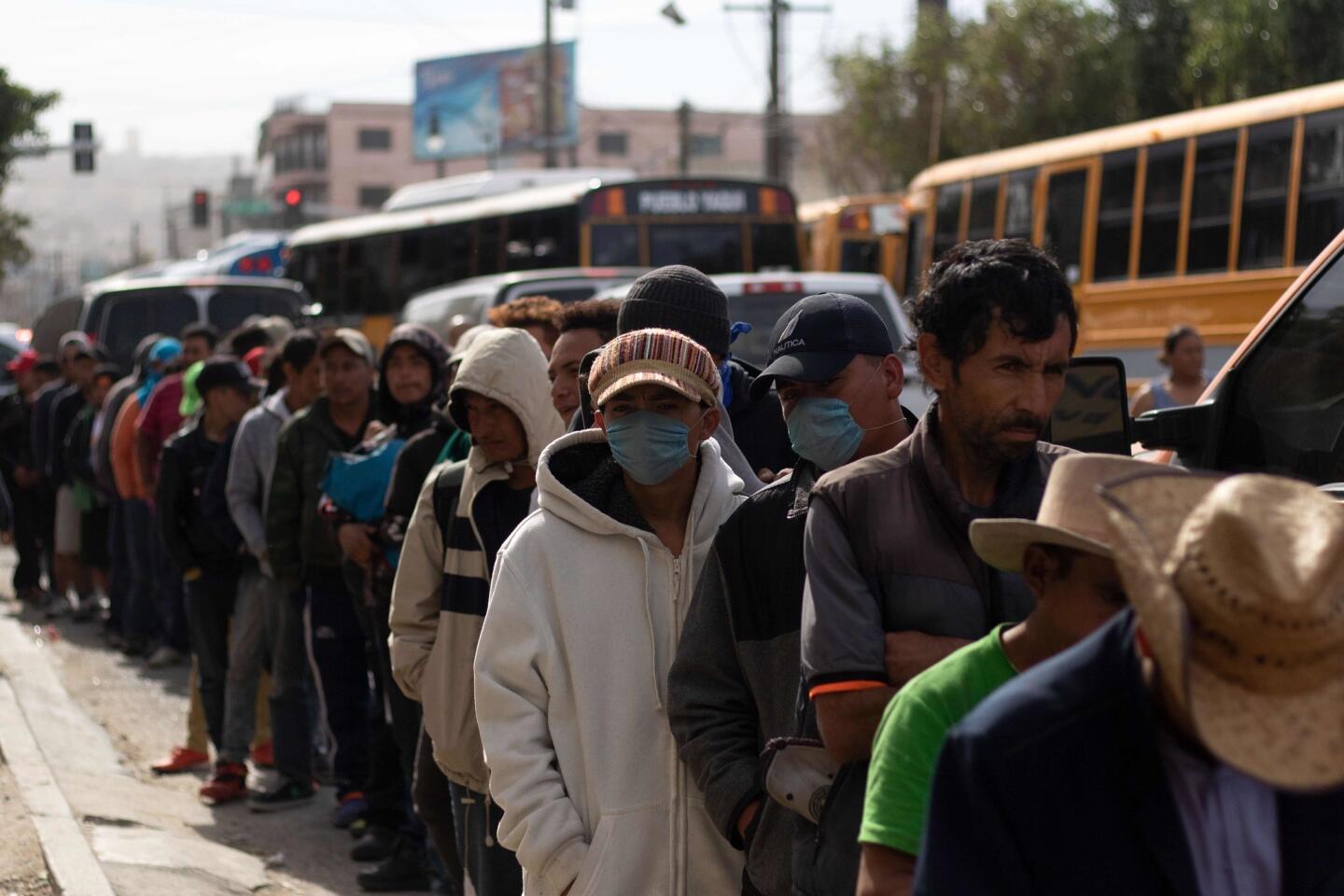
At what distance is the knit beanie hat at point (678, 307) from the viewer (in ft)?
15.2

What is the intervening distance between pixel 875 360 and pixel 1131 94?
99.8 feet

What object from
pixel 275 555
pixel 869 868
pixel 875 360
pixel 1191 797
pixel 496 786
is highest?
pixel 875 360

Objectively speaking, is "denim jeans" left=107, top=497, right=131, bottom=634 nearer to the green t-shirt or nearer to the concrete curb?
the concrete curb

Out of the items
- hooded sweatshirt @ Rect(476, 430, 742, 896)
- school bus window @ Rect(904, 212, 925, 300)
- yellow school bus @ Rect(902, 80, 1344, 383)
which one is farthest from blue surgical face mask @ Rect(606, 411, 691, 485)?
school bus window @ Rect(904, 212, 925, 300)

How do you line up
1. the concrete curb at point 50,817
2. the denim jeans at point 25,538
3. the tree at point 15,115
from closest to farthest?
the concrete curb at point 50,817, the denim jeans at point 25,538, the tree at point 15,115

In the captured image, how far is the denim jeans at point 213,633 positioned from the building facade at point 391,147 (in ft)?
263

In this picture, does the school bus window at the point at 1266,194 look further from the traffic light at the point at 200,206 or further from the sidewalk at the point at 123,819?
the traffic light at the point at 200,206

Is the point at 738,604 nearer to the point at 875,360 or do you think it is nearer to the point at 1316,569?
the point at 875,360

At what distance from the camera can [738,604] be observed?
3375 millimetres

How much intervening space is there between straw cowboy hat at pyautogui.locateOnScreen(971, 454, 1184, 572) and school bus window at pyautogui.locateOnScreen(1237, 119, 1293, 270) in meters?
13.0

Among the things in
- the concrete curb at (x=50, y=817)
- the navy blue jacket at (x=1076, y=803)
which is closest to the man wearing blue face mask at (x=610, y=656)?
the navy blue jacket at (x=1076, y=803)

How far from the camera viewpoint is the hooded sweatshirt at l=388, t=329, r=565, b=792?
16.4 ft

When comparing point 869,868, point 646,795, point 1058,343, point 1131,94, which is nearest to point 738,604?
point 646,795

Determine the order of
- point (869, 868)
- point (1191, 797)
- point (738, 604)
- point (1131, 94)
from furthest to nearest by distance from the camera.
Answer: point (1131, 94)
point (738, 604)
point (869, 868)
point (1191, 797)
